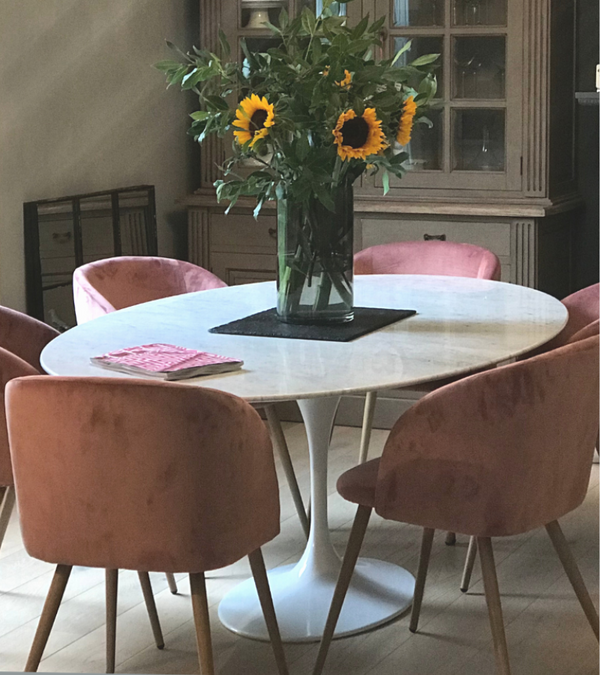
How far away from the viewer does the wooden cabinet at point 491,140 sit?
396cm

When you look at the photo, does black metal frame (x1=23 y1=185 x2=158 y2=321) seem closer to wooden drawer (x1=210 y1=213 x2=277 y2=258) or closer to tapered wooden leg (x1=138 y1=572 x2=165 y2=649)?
wooden drawer (x1=210 y1=213 x2=277 y2=258)

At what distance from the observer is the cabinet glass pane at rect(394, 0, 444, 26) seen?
13.3 feet

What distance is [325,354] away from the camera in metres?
2.10

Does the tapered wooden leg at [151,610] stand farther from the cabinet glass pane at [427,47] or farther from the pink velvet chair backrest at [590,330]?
the cabinet glass pane at [427,47]

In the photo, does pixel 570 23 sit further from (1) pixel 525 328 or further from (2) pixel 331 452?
(1) pixel 525 328

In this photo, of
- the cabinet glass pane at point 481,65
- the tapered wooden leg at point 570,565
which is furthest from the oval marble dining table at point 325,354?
the cabinet glass pane at point 481,65

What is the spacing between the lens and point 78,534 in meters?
1.82

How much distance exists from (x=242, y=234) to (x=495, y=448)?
2.61m

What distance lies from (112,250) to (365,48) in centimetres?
196

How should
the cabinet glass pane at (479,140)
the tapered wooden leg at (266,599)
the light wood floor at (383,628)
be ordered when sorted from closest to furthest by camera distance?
1. the tapered wooden leg at (266,599)
2. the light wood floor at (383,628)
3. the cabinet glass pane at (479,140)

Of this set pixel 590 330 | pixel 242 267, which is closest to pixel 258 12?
pixel 242 267

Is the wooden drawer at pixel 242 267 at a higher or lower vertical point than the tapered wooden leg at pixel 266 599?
higher

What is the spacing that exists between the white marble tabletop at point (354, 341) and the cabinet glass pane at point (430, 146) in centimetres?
129

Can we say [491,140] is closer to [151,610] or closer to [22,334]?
[22,334]
